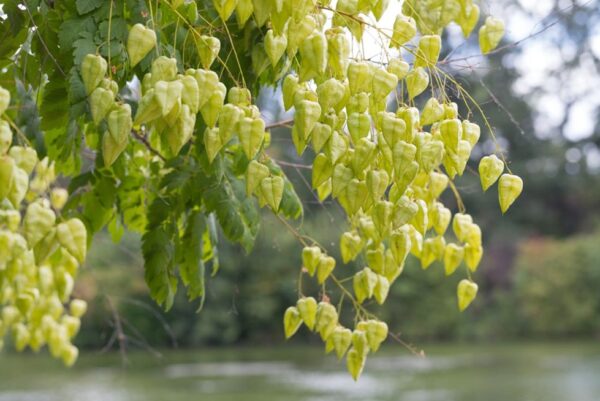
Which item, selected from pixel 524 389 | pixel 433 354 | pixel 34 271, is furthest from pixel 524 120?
pixel 34 271

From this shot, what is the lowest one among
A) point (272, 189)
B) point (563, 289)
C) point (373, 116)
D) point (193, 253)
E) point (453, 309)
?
point (453, 309)

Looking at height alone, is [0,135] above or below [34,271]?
above

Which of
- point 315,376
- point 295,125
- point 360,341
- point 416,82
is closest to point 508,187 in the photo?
point 416,82

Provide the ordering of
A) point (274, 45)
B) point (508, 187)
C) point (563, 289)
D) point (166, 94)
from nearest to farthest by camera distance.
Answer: point (166, 94) < point (274, 45) < point (508, 187) < point (563, 289)

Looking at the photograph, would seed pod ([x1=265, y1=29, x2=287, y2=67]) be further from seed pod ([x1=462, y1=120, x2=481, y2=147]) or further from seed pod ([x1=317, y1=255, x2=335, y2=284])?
seed pod ([x1=317, y1=255, x2=335, y2=284])

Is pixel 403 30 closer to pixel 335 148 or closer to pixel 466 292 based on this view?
pixel 335 148

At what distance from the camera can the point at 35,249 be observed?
970 millimetres

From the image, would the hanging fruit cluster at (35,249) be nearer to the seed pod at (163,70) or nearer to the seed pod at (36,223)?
the seed pod at (36,223)

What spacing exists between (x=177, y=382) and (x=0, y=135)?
944 cm

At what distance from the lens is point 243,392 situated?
896 centimetres

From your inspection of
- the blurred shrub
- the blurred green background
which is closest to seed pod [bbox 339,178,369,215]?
the blurred green background

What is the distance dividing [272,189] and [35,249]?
0.88 feet

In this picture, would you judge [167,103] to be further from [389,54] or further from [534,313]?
[534,313]

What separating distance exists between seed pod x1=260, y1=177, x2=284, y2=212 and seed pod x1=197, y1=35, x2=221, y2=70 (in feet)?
0.49
